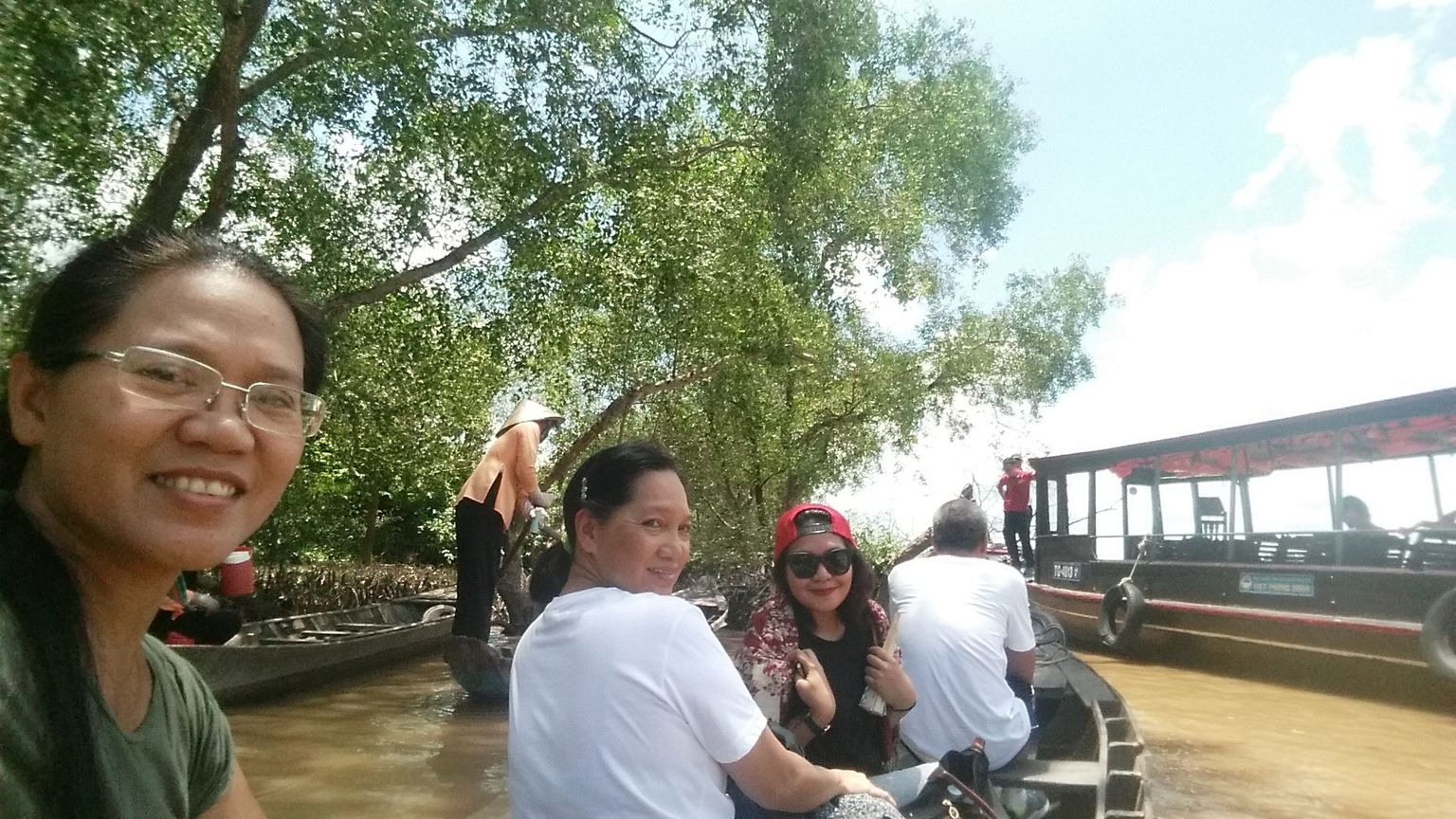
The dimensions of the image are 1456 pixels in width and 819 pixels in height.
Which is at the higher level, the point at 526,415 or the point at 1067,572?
the point at 526,415

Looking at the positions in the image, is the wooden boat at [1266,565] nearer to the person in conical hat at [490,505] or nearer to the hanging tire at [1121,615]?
the hanging tire at [1121,615]

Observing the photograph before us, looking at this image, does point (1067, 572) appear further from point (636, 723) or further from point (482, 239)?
point (636, 723)

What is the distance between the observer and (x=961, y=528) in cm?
395

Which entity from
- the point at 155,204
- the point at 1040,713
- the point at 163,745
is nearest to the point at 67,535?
the point at 163,745

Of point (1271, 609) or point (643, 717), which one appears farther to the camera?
point (1271, 609)

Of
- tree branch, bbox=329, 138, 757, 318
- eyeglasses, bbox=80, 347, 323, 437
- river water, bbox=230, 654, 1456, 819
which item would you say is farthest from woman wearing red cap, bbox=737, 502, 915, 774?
tree branch, bbox=329, 138, 757, 318

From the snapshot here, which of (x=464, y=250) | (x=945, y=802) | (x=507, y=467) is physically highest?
(x=464, y=250)

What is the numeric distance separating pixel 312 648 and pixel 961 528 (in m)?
5.97

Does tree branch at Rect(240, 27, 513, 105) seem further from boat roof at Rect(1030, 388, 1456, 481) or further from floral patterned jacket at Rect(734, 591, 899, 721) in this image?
boat roof at Rect(1030, 388, 1456, 481)

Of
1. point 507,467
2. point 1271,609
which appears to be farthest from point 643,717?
point 1271,609

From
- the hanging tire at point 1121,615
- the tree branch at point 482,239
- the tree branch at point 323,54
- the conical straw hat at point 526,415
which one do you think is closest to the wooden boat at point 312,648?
the conical straw hat at point 526,415

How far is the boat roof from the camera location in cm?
850

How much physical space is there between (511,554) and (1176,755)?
18.7 feet

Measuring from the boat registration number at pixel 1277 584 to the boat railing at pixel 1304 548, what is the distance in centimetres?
32
